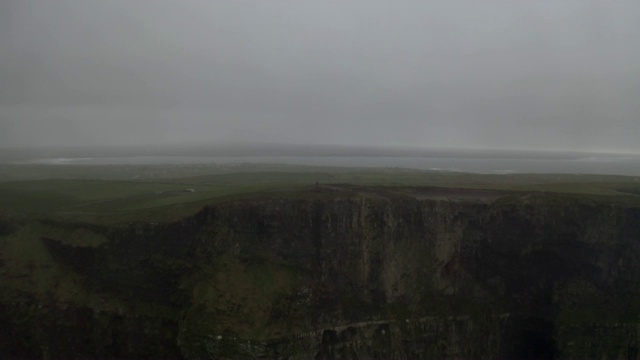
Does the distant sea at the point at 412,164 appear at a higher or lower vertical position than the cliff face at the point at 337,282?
higher

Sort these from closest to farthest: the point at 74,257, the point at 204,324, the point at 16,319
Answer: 1. the point at 204,324
2. the point at 16,319
3. the point at 74,257

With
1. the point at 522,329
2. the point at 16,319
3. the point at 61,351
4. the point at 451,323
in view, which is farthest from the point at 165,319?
the point at 522,329

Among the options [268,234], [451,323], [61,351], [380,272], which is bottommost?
[61,351]

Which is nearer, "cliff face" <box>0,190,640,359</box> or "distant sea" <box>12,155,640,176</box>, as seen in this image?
"cliff face" <box>0,190,640,359</box>

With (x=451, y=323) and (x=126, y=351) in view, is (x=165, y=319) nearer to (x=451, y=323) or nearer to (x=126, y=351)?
(x=126, y=351)

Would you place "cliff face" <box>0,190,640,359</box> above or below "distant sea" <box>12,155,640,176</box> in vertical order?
below

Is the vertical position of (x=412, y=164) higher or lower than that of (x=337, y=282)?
higher

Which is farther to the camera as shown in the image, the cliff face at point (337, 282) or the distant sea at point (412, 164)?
the distant sea at point (412, 164)

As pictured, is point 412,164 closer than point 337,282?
No
